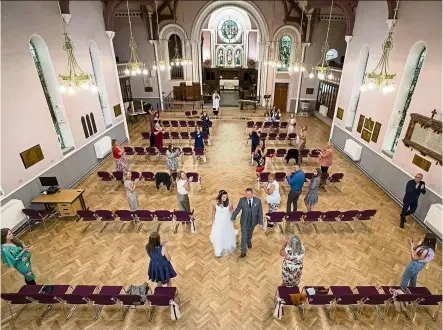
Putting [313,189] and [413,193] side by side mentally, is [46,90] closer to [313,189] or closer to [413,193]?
[313,189]

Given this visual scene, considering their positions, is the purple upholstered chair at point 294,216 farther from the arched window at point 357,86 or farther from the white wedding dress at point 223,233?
the arched window at point 357,86

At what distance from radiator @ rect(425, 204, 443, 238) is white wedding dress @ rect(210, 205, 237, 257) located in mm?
5577

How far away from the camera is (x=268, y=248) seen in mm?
6953

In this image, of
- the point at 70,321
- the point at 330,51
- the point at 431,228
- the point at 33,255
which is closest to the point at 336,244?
the point at 431,228

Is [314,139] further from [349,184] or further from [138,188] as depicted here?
[138,188]

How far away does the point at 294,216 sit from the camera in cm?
717

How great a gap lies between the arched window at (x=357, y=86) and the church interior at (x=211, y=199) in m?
0.05

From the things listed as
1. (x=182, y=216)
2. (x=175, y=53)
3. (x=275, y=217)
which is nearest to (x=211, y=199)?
(x=182, y=216)

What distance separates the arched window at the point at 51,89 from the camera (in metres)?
8.58

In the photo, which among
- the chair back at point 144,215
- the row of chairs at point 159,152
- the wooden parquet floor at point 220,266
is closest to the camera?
the wooden parquet floor at point 220,266

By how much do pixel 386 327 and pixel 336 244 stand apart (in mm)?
2334

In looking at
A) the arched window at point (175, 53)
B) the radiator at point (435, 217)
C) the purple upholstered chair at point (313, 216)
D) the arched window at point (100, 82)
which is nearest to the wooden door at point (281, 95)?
the arched window at point (175, 53)

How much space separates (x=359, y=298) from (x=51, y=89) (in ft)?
36.1

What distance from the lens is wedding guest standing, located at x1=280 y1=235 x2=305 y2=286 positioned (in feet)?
14.9
